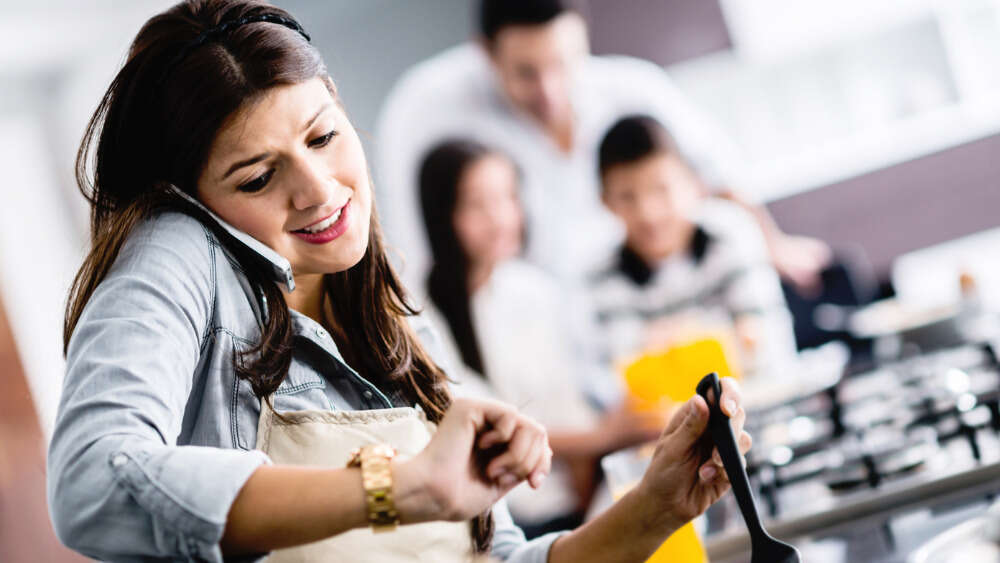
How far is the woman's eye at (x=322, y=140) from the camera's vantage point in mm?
866

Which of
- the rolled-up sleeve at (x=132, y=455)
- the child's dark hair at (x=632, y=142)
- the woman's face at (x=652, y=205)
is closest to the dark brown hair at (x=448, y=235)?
the child's dark hair at (x=632, y=142)

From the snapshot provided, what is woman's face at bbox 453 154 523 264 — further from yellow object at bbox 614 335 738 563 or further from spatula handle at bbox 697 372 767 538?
spatula handle at bbox 697 372 767 538

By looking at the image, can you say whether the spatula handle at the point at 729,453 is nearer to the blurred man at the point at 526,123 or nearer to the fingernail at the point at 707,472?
the fingernail at the point at 707,472

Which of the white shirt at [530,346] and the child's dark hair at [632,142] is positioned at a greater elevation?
the child's dark hair at [632,142]

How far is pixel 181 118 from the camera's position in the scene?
828 millimetres

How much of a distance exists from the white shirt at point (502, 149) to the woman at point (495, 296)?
8 cm

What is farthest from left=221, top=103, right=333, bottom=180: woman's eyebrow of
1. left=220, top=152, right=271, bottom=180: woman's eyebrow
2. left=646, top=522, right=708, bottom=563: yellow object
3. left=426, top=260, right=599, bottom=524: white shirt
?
left=426, top=260, right=599, bottom=524: white shirt

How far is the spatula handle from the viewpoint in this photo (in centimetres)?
87

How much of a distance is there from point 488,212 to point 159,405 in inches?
174

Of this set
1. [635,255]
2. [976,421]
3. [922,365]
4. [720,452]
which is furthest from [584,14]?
[720,452]

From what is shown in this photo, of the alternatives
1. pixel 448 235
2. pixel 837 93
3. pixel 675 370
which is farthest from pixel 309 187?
pixel 837 93

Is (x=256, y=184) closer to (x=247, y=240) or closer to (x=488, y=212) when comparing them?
(x=247, y=240)

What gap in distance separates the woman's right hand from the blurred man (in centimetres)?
446

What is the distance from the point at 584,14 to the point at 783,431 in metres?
3.60
